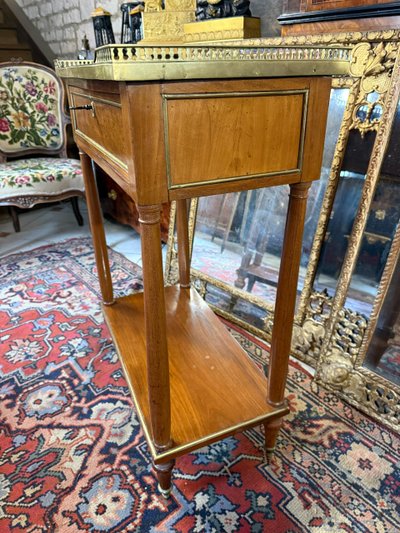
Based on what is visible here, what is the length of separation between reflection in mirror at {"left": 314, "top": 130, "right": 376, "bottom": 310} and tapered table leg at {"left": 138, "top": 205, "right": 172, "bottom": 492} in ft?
2.31

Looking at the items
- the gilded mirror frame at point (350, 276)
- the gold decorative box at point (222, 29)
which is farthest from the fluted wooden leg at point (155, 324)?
the gold decorative box at point (222, 29)

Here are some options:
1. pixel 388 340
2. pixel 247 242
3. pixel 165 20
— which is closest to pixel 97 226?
pixel 247 242

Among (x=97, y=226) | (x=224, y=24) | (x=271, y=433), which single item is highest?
(x=224, y=24)

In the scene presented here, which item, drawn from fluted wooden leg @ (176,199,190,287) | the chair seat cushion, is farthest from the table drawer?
the chair seat cushion

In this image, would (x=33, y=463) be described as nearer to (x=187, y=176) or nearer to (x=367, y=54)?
(x=187, y=176)

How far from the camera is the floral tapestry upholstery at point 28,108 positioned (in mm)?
2457

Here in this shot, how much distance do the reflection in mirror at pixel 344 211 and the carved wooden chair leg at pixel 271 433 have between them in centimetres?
45

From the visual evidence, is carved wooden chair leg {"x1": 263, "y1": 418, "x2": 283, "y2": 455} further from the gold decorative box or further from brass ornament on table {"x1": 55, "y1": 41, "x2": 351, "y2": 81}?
the gold decorative box

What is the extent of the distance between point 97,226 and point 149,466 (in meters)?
0.83

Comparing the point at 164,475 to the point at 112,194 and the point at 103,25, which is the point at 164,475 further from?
the point at 103,25

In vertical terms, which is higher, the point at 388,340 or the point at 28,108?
the point at 28,108

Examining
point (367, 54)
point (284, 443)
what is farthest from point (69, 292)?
point (367, 54)

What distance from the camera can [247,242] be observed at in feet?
5.04

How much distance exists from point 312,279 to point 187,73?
3.01 ft
